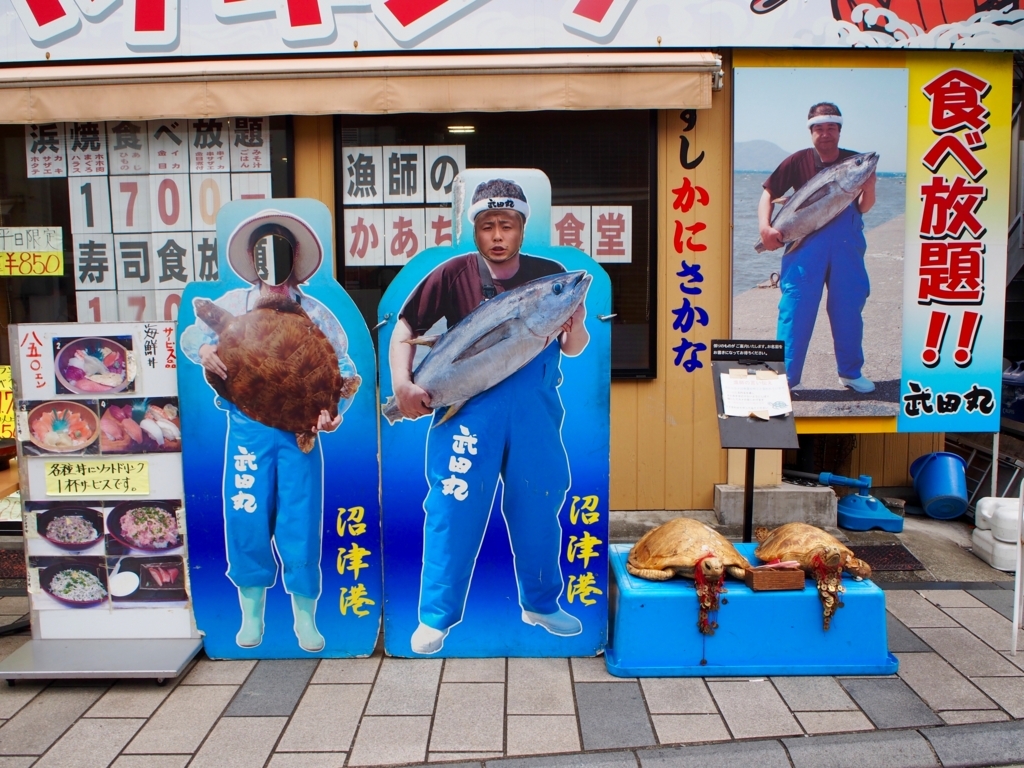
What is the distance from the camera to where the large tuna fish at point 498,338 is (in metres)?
4.26

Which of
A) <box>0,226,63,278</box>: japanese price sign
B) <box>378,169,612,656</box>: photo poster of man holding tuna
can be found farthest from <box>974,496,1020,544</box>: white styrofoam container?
<box>0,226,63,278</box>: japanese price sign

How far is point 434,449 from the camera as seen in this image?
176 inches

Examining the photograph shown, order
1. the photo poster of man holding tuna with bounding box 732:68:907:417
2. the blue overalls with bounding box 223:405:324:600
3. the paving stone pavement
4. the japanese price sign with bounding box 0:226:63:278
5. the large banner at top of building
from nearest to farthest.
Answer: the paving stone pavement, the blue overalls with bounding box 223:405:324:600, the large banner at top of building, the photo poster of man holding tuna with bounding box 732:68:907:417, the japanese price sign with bounding box 0:226:63:278

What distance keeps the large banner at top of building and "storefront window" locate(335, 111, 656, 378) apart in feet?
2.02

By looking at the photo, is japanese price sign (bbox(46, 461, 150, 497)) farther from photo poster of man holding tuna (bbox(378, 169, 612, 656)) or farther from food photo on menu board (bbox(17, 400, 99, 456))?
photo poster of man holding tuna (bbox(378, 169, 612, 656))

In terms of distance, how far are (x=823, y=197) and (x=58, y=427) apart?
19.6 ft

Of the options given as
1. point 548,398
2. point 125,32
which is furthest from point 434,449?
point 125,32

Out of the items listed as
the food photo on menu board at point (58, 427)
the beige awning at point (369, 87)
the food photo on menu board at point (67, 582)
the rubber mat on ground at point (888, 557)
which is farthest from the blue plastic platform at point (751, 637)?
the beige awning at point (369, 87)

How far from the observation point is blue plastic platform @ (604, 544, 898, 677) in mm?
4375

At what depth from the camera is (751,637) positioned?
4.40 m

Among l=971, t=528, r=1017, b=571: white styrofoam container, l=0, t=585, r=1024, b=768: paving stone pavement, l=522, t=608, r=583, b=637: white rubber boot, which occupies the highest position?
l=522, t=608, r=583, b=637: white rubber boot

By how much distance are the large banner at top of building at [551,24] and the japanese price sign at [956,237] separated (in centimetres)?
34

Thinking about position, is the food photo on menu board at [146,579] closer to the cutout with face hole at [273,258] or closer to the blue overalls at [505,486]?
the blue overalls at [505,486]

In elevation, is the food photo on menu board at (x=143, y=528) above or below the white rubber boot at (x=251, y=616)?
above
